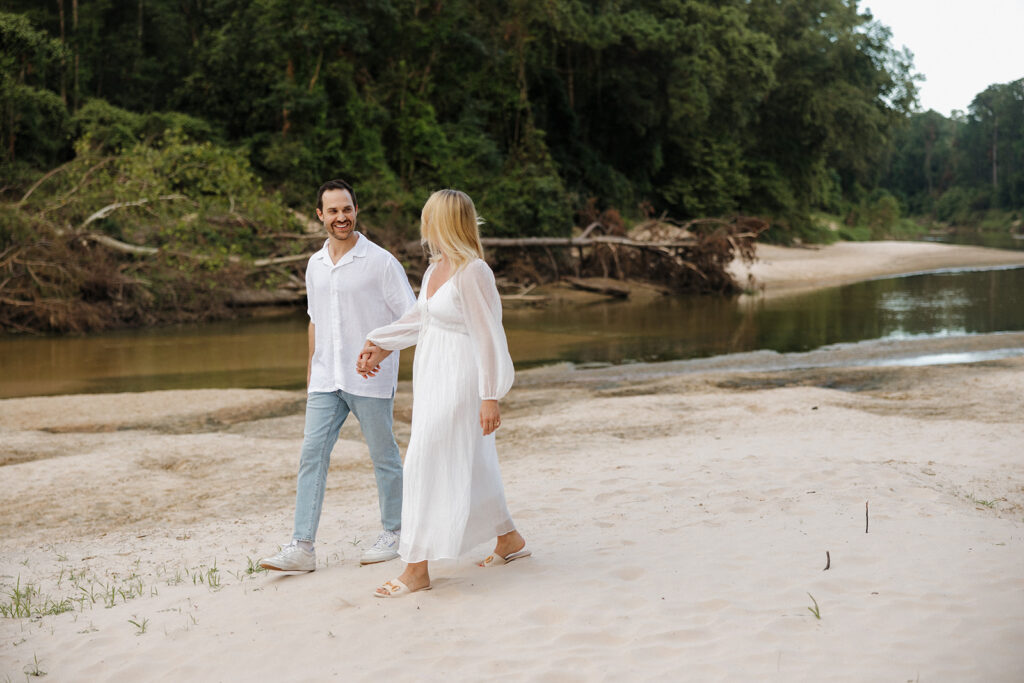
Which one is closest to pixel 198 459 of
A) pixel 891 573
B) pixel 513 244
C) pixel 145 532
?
pixel 145 532

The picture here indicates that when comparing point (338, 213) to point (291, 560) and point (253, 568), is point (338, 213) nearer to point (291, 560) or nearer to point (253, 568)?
point (291, 560)

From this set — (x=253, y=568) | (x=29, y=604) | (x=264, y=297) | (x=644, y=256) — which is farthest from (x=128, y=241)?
(x=29, y=604)

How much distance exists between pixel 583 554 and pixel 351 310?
1.74 meters

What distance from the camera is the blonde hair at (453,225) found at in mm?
4301

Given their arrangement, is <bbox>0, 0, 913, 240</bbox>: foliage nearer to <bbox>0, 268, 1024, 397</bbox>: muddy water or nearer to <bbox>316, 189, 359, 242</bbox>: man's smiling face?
<bbox>0, 268, 1024, 397</bbox>: muddy water

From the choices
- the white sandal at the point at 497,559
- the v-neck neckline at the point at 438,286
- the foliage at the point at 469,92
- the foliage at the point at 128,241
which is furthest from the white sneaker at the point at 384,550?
the foliage at the point at 469,92

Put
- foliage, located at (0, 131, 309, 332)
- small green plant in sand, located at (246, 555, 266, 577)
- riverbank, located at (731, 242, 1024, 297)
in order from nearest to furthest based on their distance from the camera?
small green plant in sand, located at (246, 555, 266, 577), foliage, located at (0, 131, 309, 332), riverbank, located at (731, 242, 1024, 297)

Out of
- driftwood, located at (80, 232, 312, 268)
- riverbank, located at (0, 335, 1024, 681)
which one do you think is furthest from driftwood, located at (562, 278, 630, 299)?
riverbank, located at (0, 335, 1024, 681)

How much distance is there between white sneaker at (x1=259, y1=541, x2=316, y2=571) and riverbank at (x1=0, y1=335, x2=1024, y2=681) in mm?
93

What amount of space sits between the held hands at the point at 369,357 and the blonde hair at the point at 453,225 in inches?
23.4

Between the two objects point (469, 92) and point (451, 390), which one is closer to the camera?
point (451, 390)

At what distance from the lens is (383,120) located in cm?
3048

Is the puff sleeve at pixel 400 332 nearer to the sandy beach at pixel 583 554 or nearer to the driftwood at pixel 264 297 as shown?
the sandy beach at pixel 583 554

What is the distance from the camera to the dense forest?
20625 millimetres
